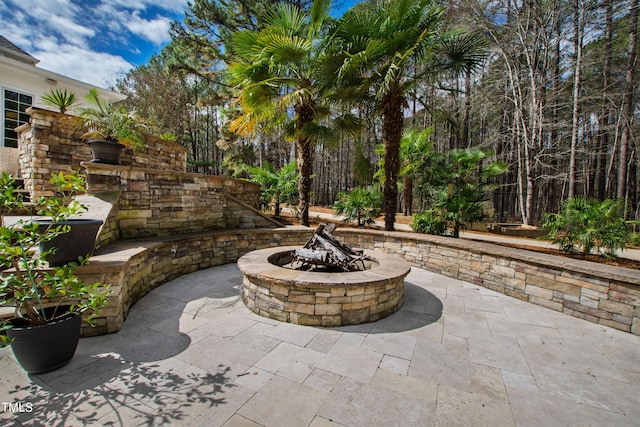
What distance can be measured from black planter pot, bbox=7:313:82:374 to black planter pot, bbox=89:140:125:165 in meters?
3.44

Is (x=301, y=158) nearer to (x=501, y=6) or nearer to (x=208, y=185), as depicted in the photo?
(x=208, y=185)

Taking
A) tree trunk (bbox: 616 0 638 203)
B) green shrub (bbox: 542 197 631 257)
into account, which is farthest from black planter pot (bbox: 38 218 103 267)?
tree trunk (bbox: 616 0 638 203)

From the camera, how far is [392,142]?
5.85m

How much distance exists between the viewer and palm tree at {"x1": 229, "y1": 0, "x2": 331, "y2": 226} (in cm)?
502

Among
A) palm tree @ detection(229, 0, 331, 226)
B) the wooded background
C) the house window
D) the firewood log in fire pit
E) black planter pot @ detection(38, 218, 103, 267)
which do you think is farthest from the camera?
the wooded background

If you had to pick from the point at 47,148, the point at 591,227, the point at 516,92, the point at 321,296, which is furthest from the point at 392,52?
the point at 516,92

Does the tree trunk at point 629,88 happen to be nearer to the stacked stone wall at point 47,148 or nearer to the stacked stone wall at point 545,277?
the stacked stone wall at point 545,277

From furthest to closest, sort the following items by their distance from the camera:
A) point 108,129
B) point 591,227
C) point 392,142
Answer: point 392,142, point 108,129, point 591,227

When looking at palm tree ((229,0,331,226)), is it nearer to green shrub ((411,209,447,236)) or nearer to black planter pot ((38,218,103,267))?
green shrub ((411,209,447,236))

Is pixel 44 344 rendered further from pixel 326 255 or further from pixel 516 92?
pixel 516 92

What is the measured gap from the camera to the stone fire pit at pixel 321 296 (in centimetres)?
287

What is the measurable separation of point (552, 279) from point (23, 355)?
5816 millimetres

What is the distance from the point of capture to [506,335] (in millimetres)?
2805

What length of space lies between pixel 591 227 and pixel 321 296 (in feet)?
15.5
